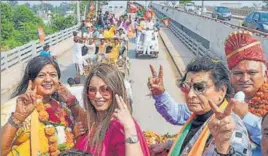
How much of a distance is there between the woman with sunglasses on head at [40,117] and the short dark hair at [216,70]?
1.05 meters

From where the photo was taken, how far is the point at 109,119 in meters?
2.42

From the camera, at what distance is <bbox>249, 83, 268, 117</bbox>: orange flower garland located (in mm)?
2484

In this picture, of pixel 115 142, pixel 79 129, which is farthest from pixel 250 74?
pixel 79 129

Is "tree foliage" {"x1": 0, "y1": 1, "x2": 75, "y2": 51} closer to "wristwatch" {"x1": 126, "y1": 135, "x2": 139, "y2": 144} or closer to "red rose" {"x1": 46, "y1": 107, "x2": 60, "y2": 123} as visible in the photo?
"red rose" {"x1": 46, "y1": 107, "x2": 60, "y2": 123}

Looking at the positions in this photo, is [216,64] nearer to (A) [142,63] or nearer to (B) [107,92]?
(B) [107,92]

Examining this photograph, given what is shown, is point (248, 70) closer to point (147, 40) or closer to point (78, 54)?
point (78, 54)

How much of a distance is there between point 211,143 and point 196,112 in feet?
1.20

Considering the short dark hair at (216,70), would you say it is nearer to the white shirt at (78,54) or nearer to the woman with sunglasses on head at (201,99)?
the woman with sunglasses on head at (201,99)

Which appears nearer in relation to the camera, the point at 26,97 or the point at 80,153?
the point at 80,153

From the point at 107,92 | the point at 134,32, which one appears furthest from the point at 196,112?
the point at 134,32

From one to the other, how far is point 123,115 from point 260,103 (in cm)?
91

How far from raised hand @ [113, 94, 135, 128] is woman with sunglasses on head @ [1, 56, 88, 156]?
58 cm

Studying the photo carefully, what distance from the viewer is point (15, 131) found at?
246cm

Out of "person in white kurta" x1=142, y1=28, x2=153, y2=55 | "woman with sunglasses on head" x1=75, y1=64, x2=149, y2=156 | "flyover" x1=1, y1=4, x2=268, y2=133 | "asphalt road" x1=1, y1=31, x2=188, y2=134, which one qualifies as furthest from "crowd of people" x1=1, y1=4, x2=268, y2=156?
"person in white kurta" x1=142, y1=28, x2=153, y2=55
